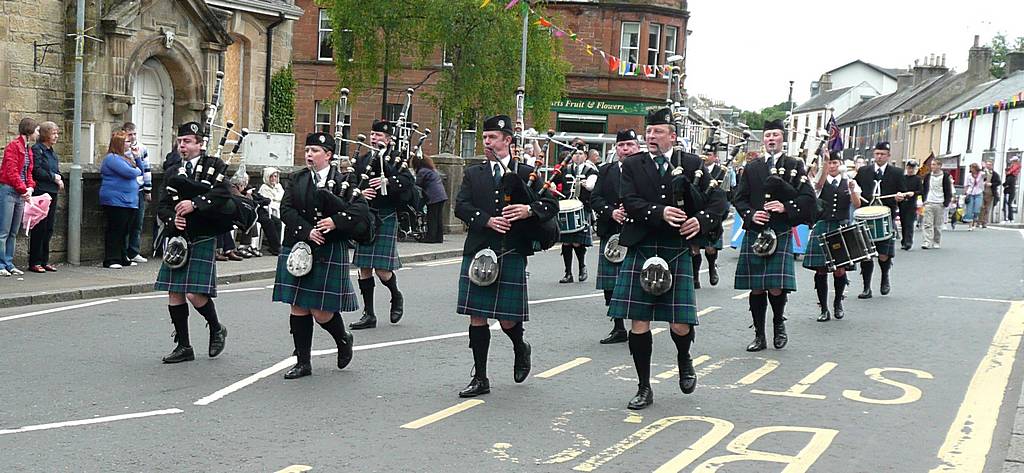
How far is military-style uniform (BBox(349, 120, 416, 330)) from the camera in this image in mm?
10312

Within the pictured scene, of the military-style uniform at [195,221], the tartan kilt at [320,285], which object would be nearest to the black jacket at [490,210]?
the tartan kilt at [320,285]

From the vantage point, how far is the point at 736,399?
7.51 meters

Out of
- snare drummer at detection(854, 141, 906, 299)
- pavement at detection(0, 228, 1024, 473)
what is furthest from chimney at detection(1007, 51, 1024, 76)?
pavement at detection(0, 228, 1024, 473)

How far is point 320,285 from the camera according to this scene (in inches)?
304

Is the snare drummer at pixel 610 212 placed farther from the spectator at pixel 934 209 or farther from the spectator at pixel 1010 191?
the spectator at pixel 1010 191

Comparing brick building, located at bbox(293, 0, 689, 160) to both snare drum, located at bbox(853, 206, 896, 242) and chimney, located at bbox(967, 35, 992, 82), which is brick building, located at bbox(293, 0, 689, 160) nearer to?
chimney, located at bbox(967, 35, 992, 82)

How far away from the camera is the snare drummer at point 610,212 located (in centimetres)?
985

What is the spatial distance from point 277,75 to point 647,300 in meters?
20.2

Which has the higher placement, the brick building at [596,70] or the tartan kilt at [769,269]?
the brick building at [596,70]

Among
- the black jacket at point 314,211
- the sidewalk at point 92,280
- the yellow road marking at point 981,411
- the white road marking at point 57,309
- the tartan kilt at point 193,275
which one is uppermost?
the black jacket at point 314,211

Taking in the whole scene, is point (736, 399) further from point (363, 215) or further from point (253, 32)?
point (253, 32)

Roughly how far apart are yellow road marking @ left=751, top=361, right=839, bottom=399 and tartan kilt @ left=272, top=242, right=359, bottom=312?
2865mm

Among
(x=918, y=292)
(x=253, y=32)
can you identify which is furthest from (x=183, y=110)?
(x=918, y=292)

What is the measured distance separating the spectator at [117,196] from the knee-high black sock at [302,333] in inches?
284
